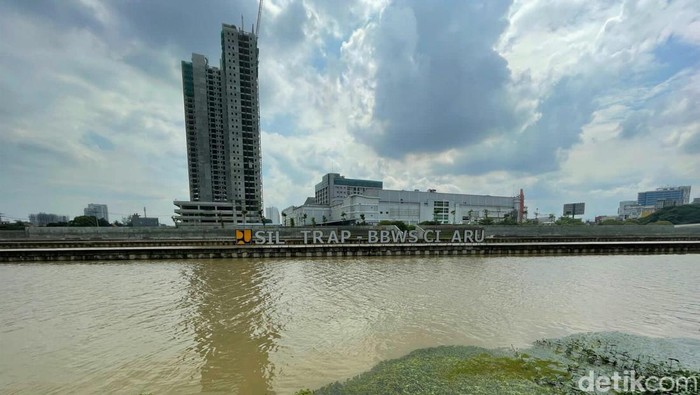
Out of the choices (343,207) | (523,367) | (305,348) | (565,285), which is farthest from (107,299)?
(343,207)

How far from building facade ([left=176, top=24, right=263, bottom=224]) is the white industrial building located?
75.4 ft

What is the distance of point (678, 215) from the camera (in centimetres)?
11056

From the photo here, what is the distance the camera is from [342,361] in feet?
26.4

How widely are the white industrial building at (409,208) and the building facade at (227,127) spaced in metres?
23.0

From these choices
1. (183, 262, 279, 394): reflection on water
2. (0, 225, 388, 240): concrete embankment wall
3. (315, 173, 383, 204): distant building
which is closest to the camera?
(183, 262, 279, 394): reflection on water

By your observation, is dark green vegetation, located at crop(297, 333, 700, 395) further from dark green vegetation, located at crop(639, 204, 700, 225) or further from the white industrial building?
dark green vegetation, located at crop(639, 204, 700, 225)

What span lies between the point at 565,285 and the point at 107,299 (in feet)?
94.0

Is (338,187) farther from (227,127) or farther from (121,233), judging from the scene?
(121,233)

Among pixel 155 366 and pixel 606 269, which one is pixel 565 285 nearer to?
pixel 606 269

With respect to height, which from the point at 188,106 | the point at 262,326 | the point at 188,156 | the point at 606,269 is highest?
the point at 188,106

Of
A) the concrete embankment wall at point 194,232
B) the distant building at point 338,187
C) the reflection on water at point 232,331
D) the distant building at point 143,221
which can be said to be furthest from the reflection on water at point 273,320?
the distant building at point 338,187

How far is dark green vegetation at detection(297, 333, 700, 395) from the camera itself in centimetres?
585

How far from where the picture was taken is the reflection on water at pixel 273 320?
748 cm

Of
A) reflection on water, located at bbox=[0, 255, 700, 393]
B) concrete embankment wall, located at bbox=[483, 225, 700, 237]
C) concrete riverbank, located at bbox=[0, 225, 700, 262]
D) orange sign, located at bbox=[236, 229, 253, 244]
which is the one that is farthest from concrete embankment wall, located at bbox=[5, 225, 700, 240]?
reflection on water, located at bbox=[0, 255, 700, 393]
